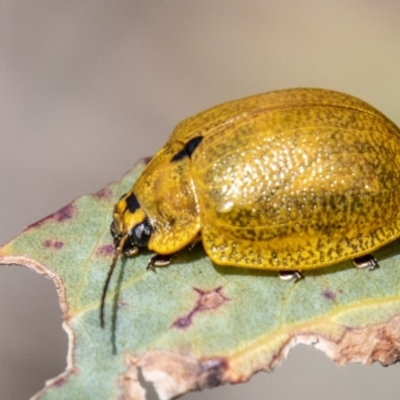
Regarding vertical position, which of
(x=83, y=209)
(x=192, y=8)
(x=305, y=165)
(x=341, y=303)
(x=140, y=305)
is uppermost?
(x=192, y=8)

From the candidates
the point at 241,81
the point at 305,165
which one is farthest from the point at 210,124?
the point at 241,81

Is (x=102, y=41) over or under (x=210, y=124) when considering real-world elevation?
over

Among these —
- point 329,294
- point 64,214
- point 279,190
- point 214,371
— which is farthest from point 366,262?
point 64,214

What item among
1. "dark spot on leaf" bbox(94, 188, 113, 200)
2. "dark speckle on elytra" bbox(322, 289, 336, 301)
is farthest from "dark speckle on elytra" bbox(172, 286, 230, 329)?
"dark spot on leaf" bbox(94, 188, 113, 200)

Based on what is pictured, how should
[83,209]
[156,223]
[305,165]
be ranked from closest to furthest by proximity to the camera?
[305,165] → [156,223] → [83,209]

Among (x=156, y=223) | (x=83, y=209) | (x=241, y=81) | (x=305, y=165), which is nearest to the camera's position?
(x=305, y=165)

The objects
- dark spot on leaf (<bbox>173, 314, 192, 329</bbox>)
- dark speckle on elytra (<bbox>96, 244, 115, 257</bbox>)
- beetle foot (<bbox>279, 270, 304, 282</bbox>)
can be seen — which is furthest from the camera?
dark speckle on elytra (<bbox>96, 244, 115, 257</bbox>)

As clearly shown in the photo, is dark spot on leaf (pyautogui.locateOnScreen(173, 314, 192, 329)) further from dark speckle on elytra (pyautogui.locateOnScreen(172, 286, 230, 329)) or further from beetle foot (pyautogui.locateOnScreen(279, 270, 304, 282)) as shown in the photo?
beetle foot (pyautogui.locateOnScreen(279, 270, 304, 282))

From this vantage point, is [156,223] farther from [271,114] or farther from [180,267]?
[271,114]
